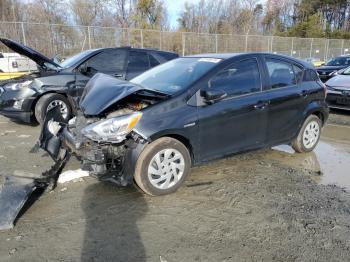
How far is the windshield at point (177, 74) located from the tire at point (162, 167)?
0.73 metres

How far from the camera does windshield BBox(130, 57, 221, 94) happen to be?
454cm

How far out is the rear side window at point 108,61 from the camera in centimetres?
805

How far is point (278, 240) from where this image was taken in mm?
3287

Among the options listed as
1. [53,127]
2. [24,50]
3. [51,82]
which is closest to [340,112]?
[51,82]

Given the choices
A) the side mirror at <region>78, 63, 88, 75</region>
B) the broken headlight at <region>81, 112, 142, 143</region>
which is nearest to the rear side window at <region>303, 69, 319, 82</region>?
the broken headlight at <region>81, 112, 142, 143</region>

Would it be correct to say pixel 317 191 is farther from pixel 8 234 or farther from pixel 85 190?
pixel 8 234

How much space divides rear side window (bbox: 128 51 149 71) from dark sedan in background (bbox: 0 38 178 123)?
0.34ft

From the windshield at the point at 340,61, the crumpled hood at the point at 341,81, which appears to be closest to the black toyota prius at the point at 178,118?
the crumpled hood at the point at 341,81

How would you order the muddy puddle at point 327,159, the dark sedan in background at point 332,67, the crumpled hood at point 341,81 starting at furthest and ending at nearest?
the dark sedan in background at point 332,67, the crumpled hood at point 341,81, the muddy puddle at point 327,159

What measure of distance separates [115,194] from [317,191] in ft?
8.29

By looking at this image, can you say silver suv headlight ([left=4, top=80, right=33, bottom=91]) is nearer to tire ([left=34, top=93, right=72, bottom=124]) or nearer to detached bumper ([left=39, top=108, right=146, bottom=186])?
tire ([left=34, top=93, right=72, bottom=124])

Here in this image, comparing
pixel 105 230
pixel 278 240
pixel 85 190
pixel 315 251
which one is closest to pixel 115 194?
pixel 85 190

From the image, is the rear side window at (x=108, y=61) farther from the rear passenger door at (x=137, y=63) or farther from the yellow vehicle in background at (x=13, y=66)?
the yellow vehicle in background at (x=13, y=66)

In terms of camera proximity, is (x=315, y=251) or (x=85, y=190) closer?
(x=315, y=251)
